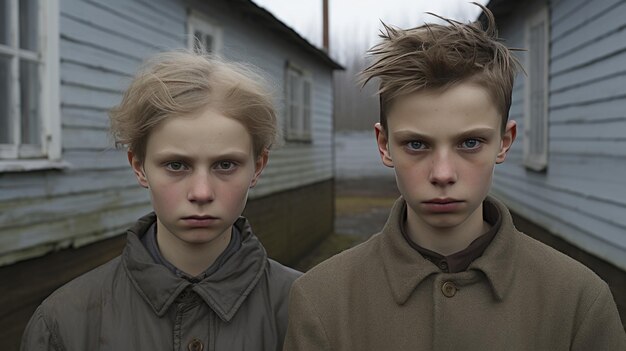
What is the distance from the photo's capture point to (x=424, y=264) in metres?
1.82

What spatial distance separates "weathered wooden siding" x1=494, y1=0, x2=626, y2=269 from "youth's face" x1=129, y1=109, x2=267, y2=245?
407 centimetres

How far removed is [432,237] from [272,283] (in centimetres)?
58

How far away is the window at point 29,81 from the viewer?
413cm

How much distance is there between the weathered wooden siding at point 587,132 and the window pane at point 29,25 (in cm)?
439

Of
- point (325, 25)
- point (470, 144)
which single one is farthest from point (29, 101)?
point (325, 25)

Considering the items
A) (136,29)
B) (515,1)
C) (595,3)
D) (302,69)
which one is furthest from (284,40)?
(595,3)

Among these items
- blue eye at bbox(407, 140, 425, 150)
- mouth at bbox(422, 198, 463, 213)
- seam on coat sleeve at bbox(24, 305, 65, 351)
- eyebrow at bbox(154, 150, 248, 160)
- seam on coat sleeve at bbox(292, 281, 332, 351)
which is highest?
blue eye at bbox(407, 140, 425, 150)

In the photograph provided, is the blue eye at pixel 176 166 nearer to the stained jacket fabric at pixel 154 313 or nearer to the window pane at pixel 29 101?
the stained jacket fabric at pixel 154 313

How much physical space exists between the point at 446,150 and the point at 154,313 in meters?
1.00

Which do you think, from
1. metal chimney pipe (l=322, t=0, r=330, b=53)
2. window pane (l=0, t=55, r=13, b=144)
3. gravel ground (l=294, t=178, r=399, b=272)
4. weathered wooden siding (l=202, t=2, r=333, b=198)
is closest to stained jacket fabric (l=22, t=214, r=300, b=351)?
window pane (l=0, t=55, r=13, b=144)

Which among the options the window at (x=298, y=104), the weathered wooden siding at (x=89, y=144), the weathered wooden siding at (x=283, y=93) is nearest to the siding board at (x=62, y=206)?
the weathered wooden siding at (x=89, y=144)

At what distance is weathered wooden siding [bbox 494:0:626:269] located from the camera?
5.24 metres

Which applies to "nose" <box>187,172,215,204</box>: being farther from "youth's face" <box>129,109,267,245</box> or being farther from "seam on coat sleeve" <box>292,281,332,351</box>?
Result: "seam on coat sleeve" <box>292,281,332,351</box>

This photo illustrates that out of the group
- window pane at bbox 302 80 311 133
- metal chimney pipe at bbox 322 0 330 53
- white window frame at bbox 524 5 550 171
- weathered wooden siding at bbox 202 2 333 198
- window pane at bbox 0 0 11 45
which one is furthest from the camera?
metal chimney pipe at bbox 322 0 330 53
